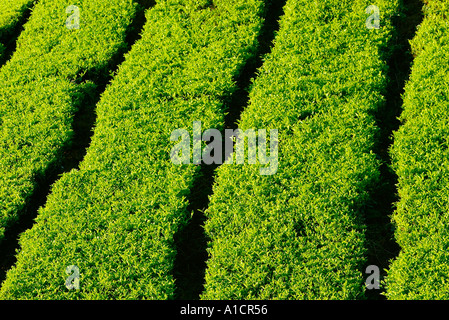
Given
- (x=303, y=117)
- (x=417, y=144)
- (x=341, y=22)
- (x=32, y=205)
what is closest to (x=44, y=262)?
(x=32, y=205)

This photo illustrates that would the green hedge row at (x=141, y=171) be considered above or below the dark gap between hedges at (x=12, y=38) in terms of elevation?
below

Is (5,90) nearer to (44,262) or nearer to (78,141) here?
(78,141)

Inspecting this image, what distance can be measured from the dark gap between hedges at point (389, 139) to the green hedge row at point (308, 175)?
0.17 meters

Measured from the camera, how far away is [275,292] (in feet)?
19.6

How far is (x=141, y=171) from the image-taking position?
23.6ft

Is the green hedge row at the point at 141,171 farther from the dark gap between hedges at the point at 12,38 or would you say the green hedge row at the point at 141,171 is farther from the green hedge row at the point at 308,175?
the dark gap between hedges at the point at 12,38

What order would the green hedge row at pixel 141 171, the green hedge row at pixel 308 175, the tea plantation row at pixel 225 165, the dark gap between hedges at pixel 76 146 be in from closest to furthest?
the green hedge row at pixel 308 175
the tea plantation row at pixel 225 165
the green hedge row at pixel 141 171
the dark gap between hedges at pixel 76 146

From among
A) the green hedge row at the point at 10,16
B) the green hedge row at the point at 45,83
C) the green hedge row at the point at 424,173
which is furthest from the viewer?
the green hedge row at the point at 10,16

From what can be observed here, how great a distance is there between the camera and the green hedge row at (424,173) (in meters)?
5.86

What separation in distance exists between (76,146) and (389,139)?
4596 millimetres

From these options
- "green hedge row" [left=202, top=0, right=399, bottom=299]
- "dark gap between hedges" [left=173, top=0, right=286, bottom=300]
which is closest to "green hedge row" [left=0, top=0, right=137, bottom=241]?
"dark gap between hedges" [left=173, top=0, right=286, bottom=300]

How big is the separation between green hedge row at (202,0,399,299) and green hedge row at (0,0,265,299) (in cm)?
56

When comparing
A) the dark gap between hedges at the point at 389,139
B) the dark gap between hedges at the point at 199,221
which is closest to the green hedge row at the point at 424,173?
the dark gap between hedges at the point at 389,139

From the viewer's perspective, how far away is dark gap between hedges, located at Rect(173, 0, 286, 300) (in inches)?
257
